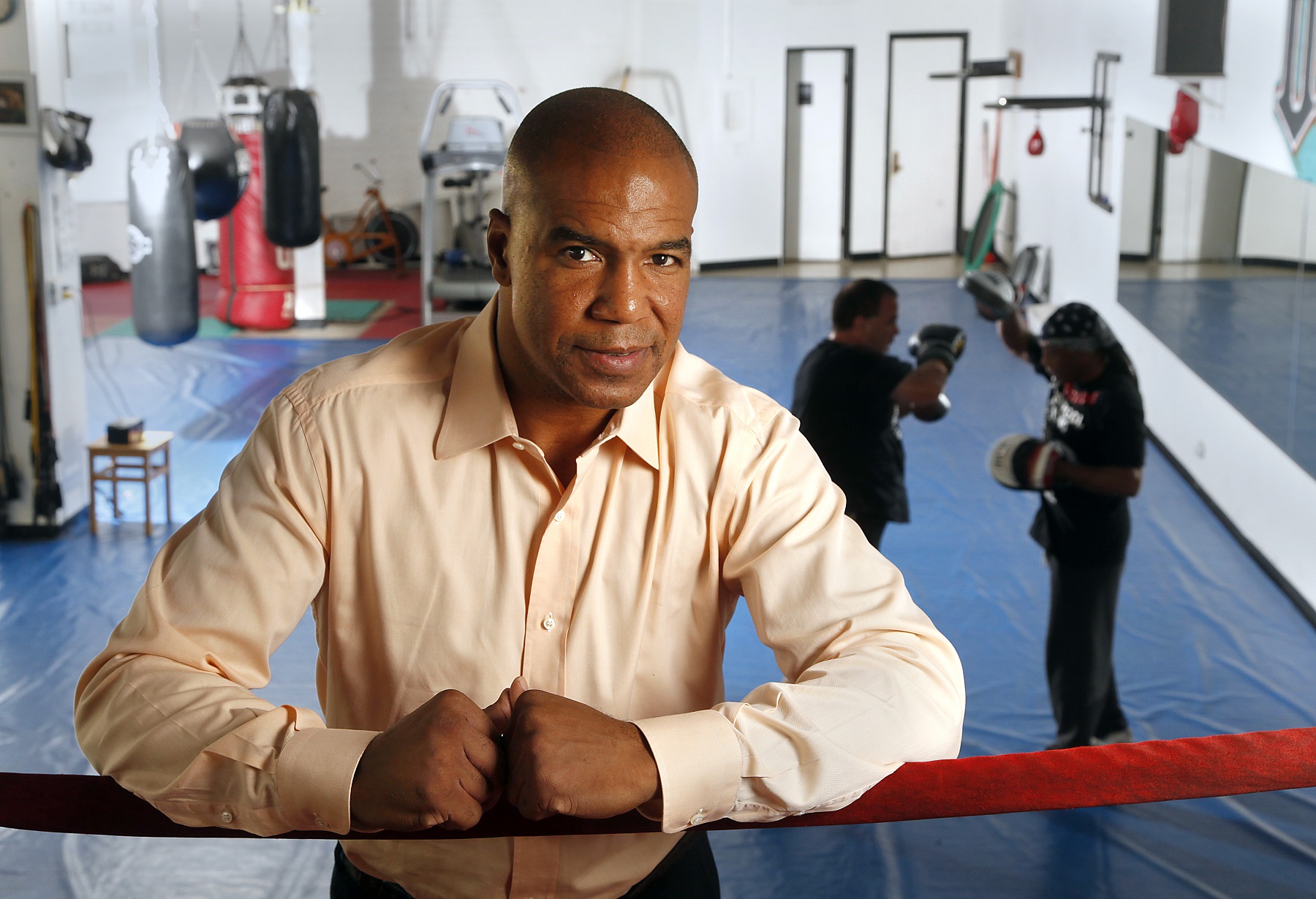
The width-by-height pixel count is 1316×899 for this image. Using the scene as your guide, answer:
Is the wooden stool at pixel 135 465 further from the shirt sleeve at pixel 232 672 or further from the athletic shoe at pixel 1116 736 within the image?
the shirt sleeve at pixel 232 672

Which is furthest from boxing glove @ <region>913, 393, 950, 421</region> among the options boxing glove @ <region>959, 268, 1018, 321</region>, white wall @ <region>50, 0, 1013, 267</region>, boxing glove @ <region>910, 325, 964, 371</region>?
white wall @ <region>50, 0, 1013, 267</region>

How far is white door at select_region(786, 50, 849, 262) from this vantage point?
9.44 m

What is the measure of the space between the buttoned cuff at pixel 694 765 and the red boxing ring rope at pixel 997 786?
4 centimetres

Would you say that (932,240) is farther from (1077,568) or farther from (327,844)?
(327,844)

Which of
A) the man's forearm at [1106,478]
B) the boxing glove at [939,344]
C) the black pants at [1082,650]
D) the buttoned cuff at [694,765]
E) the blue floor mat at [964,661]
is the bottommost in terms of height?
the blue floor mat at [964,661]

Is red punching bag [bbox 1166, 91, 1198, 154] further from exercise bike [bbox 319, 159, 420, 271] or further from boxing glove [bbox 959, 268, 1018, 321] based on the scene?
exercise bike [bbox 319, 159, 420, 271]

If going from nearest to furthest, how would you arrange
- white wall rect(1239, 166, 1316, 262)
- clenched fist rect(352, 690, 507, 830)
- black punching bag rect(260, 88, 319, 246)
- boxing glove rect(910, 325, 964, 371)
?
clenched fist rect(352, 690, 507, 830)
boxing glove rect(910, 325, 964, 371)
white wall rect(1239, 166, 1316, 262)
black punching bag rect(260, 88, 319, 246)

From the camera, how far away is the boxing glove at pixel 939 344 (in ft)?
11.6

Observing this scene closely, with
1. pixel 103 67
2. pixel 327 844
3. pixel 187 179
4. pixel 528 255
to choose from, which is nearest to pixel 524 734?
pixel 528 255

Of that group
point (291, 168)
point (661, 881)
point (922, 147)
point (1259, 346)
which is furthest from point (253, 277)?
point (661, 881)

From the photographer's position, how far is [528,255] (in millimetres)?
1013

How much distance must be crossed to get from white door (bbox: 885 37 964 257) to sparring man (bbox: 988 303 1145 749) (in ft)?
22.2

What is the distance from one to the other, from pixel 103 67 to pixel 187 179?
93 cm

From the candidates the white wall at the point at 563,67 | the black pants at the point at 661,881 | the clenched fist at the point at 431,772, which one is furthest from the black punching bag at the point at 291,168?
the clenched fist at the point at 431,772
